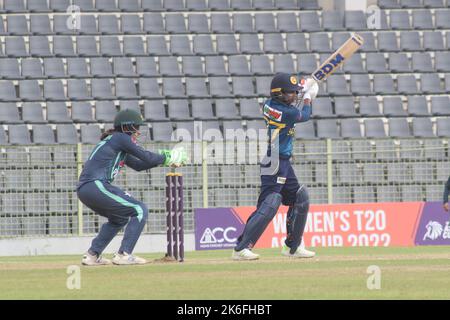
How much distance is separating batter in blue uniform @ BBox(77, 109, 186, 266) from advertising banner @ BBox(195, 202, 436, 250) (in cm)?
939

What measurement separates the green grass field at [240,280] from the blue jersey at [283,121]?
1461 millimetres

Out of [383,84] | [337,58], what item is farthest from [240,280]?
[383,84]

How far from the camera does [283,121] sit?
14508 millimetres

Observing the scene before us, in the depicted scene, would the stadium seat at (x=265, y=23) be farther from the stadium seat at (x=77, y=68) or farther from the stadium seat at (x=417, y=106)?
the stadium seat at (x=77, y=68)

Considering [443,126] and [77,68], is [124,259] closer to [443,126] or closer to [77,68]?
[77,68]

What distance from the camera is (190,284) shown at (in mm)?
11500

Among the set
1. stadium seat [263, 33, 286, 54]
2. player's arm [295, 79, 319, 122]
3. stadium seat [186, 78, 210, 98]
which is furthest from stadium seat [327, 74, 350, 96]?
player's arm [295, 79, 319, 122]

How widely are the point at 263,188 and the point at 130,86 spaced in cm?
1410

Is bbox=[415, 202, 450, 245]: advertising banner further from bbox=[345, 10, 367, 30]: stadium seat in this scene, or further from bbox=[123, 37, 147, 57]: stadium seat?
bbox=[123, 37, 147, 57]: stadium seat

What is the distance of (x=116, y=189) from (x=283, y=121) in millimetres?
2265

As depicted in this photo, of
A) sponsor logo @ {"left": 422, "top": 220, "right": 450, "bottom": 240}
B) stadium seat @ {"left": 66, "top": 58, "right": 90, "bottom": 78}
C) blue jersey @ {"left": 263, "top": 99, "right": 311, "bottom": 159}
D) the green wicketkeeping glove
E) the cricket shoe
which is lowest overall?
sponsor logo @ {"left": 422, "top": 220, "right": 450, "bottom": 240}

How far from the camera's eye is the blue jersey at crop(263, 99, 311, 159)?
570 inches
